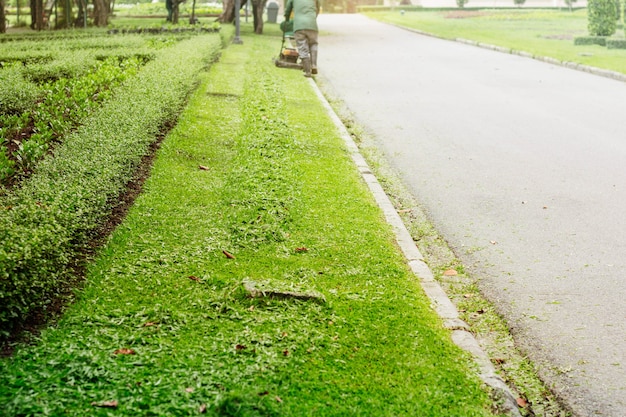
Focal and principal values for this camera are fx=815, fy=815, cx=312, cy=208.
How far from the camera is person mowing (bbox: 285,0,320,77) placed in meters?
16.2

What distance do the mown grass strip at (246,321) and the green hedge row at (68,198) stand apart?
23cm

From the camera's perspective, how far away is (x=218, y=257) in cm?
575

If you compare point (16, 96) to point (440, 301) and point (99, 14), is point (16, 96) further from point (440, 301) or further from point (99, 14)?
point (99, 14)

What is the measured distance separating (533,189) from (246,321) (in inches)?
172

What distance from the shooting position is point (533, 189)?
8.13m

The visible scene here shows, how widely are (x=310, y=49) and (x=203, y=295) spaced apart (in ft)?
40.1

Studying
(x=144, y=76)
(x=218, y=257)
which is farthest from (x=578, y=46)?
(x=218, y=257)

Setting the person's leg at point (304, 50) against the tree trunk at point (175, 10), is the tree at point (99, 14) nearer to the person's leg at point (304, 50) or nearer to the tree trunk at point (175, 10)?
the tree trunk at point (175, 10)

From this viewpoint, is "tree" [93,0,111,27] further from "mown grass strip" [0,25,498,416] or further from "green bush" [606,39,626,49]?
"mown grass strip" [0,25,498,416]

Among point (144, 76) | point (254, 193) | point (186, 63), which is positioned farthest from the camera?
point (186, 63)

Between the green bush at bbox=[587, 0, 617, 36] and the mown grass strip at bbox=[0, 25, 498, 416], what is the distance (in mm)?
20532

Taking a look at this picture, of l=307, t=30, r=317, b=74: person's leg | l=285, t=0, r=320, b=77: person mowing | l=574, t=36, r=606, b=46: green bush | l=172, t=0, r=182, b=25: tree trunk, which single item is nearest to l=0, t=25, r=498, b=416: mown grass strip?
l=285, t=0, r=320, b=77: person mowing

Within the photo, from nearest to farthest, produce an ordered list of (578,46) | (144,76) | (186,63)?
(144,76), (186,63), (578,46)

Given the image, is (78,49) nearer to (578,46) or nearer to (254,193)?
(254,193)
